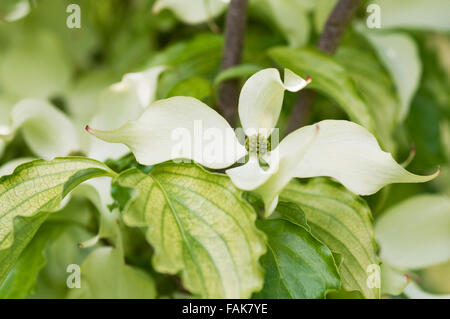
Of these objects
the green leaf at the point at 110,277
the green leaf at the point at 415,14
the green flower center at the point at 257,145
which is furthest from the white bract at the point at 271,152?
the green leaf at the point at 415,14

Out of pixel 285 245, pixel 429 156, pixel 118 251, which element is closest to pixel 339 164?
pixel 285 245

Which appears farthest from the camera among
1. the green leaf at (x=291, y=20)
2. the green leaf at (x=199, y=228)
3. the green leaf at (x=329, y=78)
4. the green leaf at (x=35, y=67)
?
the green leaf at (x=35, y=67)

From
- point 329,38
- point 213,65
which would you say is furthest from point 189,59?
point 329,38

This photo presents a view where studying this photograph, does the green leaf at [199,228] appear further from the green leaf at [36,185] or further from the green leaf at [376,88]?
the green leaf at [376,88]

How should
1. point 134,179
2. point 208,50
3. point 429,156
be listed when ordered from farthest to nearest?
point 429,156 < point 208,50 < point 134,179

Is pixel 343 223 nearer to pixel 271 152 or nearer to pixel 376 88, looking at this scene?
pixel 271 152

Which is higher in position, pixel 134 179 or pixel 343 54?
pixel 343 54

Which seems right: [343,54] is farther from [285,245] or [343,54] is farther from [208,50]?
[285,245]
